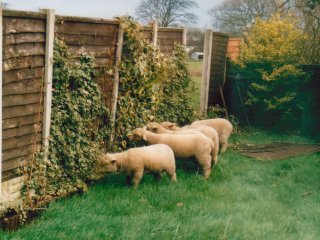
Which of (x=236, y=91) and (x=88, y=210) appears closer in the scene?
(x=88, y=210)

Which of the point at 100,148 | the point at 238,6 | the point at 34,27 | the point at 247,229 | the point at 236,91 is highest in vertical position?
the point at 238,6

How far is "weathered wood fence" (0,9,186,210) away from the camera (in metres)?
5.89

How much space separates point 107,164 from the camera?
7551mm

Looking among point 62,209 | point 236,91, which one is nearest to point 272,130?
point 236,91

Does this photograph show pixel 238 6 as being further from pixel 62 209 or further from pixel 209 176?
pixel 62 209

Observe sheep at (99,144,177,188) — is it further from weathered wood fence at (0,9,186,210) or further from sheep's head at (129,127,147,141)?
weathered wood fence at (0,9,186,210)

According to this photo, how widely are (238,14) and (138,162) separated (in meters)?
34.6

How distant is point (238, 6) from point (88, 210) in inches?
1431

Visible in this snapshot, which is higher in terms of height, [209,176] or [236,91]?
[236,91]

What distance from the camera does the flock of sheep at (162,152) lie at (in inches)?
301

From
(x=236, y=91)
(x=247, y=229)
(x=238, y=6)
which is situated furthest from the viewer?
(x=238, y=6)

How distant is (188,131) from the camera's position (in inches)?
357

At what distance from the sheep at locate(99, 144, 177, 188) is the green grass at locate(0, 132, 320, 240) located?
9.8 inches

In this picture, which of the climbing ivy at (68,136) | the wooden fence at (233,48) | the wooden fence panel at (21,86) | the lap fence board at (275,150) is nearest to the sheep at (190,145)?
the climbing ivy at (68,136)
